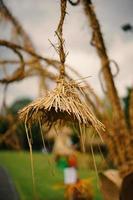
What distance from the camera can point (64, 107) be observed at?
2508 mm

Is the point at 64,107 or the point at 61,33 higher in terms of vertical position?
the point at 61,33

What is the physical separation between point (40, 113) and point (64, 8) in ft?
1.90

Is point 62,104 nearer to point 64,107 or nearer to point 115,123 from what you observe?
point 64,107

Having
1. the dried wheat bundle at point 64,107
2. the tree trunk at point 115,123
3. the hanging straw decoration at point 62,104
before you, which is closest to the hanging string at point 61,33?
the hanging straw decoration at point 62,104

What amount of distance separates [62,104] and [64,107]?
0.02 m

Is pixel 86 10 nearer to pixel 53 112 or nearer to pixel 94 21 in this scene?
pixel 94 21

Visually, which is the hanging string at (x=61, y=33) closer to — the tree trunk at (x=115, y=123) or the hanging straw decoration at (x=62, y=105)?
the hanging straw decoration at (x=62, y=105)

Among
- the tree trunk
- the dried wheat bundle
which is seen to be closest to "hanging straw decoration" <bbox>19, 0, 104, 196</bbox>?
the dried wheat bundle

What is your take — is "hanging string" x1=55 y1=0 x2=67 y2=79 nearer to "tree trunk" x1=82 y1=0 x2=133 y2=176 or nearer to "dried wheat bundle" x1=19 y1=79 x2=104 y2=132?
"dried wheat bundle" x1=19 y1=79 x2=104 y2=132

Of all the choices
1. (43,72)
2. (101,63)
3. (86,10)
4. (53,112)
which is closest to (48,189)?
(43,72)

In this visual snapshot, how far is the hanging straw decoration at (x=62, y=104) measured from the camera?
2512mm

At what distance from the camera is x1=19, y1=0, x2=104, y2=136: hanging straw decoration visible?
98.9 inches

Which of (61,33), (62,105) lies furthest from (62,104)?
(61,33)

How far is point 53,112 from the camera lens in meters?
2.78
